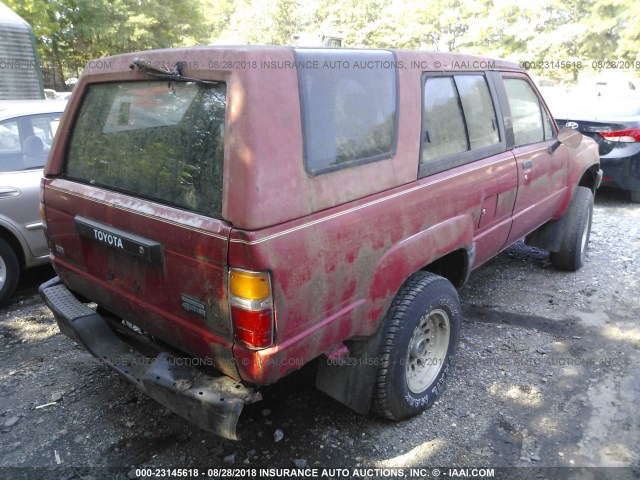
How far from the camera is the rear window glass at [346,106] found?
2086 mm

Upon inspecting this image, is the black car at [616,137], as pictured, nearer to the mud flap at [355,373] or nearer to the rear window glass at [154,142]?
the mud flap at [355,373]

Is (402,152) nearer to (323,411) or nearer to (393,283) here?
(393,283)

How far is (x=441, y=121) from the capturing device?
9.35 ft

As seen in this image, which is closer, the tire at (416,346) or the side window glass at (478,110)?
the tire at (416,346)

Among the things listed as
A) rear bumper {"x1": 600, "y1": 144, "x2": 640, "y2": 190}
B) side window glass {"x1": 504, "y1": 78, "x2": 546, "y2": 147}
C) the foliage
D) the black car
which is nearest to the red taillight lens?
side window glass {"x1": 504, "y1": 78, "x2": 546, "y2": 147}

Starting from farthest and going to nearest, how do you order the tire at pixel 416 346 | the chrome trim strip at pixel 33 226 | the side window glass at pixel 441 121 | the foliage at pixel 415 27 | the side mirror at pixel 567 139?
the foliage at pixel 415 27
the chrome trim strip at pixel 33 226
the side mirror at pixel 567 139
the side window glass at pixel 441 121
the tire at pixel 416 346

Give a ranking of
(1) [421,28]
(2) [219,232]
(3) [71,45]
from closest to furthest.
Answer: (2) [219,232] < (3) [71,45] < (1) [421,28]

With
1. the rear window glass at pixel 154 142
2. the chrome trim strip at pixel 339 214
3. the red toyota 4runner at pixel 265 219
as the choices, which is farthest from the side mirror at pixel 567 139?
the rear window glass at pixel 154 142

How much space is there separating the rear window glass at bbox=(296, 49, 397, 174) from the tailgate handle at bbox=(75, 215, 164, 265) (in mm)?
759

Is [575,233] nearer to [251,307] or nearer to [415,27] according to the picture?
[251,307]

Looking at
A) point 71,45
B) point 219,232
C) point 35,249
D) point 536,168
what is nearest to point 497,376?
point 536,168

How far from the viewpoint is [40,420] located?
9.22 ft

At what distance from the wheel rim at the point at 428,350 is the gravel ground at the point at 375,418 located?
0.67 ft

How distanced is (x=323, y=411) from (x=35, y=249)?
9.71 ft
